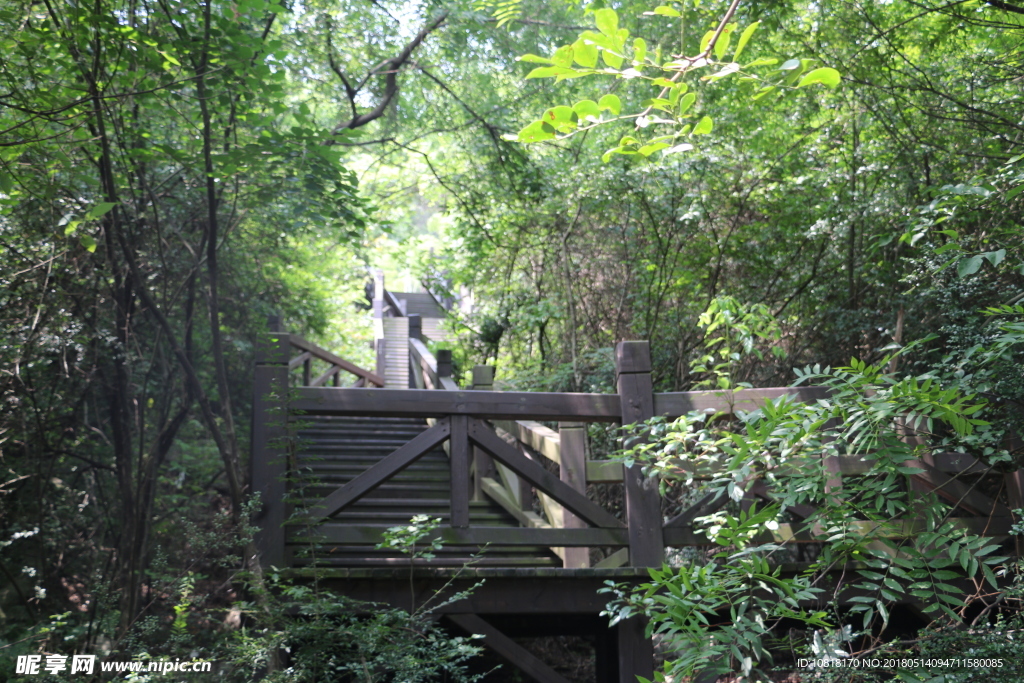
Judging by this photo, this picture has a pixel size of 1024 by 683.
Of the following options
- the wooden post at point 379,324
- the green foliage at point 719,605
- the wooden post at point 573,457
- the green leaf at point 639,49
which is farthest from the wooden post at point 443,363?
the green leaf at point 639,49

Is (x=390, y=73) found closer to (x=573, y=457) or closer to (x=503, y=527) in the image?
(x=573, y=457)

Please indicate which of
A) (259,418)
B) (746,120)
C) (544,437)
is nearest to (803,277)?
(746,120)

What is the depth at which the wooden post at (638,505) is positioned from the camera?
4027mm

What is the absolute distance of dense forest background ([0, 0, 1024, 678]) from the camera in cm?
382

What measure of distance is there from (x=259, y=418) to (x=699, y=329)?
13.4ft

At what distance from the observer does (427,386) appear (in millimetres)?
9516

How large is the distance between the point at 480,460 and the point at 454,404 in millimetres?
2616

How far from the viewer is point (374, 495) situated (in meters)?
6.03

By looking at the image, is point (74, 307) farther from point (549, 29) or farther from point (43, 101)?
point (549, 29)

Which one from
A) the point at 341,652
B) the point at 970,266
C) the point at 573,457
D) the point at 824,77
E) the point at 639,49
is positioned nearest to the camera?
the point at 824,77

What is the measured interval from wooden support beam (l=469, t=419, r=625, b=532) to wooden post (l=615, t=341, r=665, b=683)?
5.1 inches

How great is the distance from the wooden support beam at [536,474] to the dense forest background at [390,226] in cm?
130

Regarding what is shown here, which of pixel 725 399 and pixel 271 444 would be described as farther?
pixel 725 399

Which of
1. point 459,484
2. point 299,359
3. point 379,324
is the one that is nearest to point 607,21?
point 459,484
